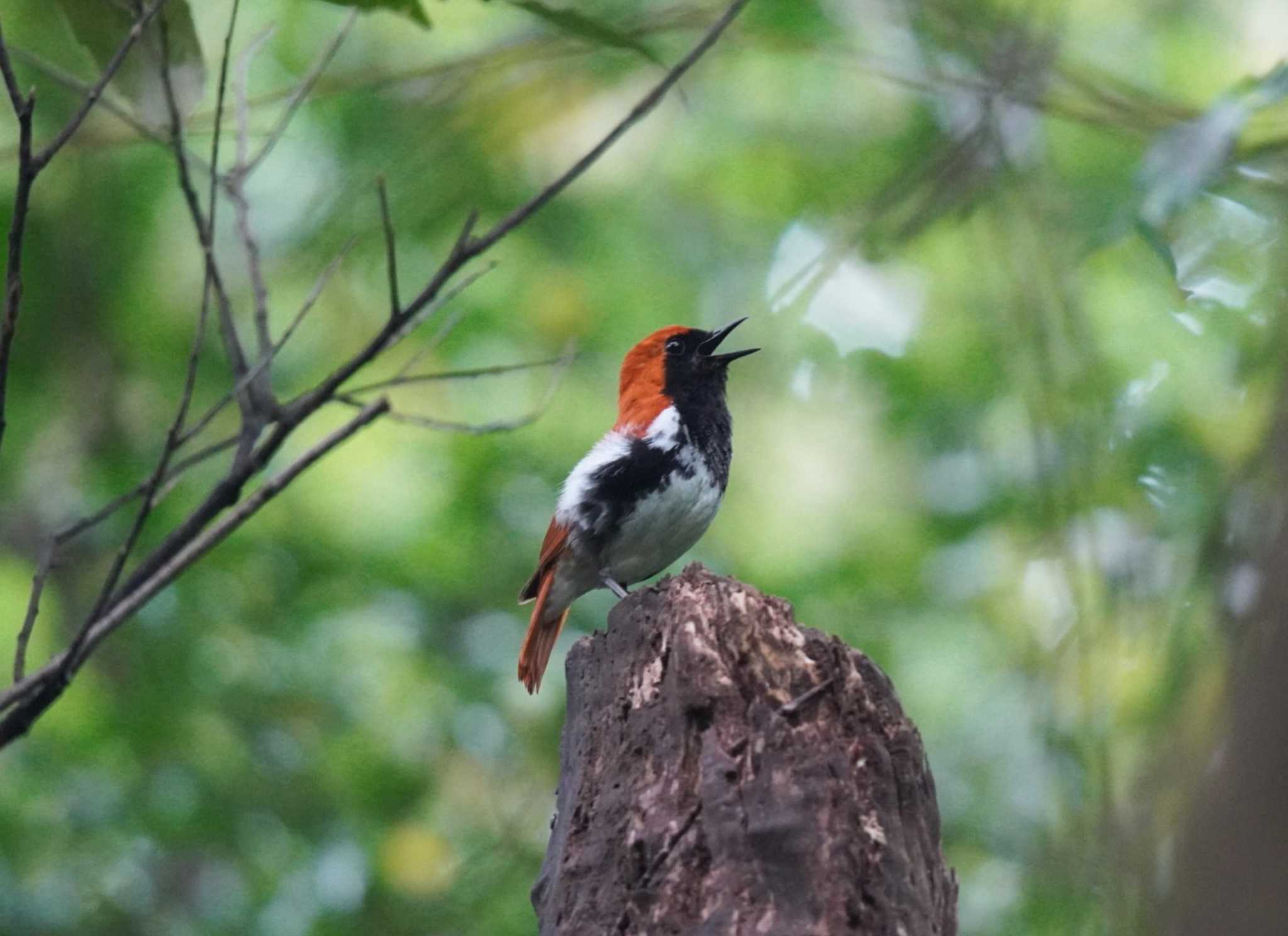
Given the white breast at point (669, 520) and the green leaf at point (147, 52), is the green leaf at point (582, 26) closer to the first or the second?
the green leaf at point (147, 52)

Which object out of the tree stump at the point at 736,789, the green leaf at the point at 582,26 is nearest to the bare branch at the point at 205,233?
the green leaf at the point at 582,26

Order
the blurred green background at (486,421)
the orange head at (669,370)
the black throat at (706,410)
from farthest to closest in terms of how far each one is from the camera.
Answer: the blurred green background at (486,421) < the orange head at (669,370) < the black throat at (706,410)

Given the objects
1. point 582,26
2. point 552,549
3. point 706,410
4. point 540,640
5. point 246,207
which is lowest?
point 540,640

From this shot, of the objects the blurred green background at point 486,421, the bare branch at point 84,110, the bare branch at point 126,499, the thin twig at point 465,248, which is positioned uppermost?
the bare branch at point 84,110

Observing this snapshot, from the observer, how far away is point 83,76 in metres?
5.33

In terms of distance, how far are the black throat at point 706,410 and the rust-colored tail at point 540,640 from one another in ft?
2.21

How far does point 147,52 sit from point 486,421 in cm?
402

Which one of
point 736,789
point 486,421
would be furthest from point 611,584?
point 486,421

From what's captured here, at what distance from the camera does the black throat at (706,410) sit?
14.9 feet

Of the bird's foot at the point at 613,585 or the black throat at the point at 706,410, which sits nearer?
the bird's foot at the point at 613,585

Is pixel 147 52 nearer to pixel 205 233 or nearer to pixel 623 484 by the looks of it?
pixel 205 233

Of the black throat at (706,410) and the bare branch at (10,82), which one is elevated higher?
the bare branch at (10,82)

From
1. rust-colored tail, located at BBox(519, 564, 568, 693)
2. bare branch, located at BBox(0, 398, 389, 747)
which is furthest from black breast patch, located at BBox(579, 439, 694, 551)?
bare branch, located at BBox(0, 398, 389, 747)

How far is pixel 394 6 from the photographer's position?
271cm
